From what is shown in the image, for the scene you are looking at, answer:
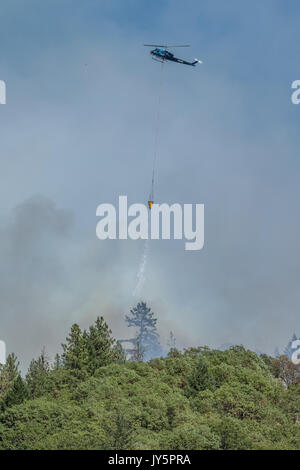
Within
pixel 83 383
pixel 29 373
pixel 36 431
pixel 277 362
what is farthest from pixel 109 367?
pixel 277 362

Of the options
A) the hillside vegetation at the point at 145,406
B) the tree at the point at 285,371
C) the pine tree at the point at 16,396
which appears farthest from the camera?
the tree at the point at 285,371

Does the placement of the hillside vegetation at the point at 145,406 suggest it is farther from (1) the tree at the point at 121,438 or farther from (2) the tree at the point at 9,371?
(2) the tree at the point at 9,371

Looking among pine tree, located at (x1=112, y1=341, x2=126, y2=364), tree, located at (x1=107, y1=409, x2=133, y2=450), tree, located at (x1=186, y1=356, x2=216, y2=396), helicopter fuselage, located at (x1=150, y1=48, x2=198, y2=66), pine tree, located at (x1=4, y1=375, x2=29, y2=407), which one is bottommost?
tree, located at (x1=107, y1=409, x2=133, y2=450)

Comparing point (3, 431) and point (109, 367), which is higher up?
point (109, 367)

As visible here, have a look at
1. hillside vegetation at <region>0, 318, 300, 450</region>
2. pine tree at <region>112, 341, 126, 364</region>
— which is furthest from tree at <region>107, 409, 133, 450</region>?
pine tree at <region>112, 341, 126, 364</region>

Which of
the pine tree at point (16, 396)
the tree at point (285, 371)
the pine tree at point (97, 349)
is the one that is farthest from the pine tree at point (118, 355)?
the tree at point (285, 371)

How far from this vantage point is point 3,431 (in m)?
58.4

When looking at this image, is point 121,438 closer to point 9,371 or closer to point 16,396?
point 16,396

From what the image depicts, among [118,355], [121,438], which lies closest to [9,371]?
[118,355]

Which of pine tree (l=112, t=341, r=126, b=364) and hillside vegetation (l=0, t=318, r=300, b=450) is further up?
pine tree (l=112, t=341, r=126, b=364)

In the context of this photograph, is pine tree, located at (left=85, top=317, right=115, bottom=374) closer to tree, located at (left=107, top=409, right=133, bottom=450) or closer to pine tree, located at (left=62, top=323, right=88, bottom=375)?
pine tree, located at (left=62, top=323, right=88, bottom=375)
